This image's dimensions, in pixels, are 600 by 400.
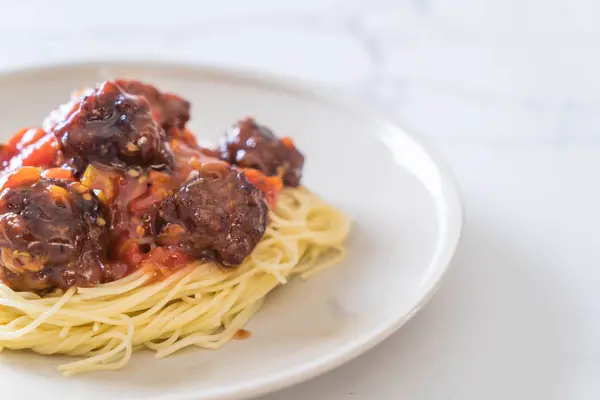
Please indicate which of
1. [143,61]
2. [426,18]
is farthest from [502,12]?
[143,61]

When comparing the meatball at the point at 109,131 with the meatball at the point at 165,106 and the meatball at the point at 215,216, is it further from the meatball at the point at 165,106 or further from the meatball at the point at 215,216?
the meatball at the point at 165,106

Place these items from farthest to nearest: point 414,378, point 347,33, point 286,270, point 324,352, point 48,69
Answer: point 347,33
point 48,69
point 286,270
point 414,378
point 324,352

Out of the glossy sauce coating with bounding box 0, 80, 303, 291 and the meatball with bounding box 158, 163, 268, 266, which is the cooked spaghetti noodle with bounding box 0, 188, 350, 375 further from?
the meatball with bounding box 158, 163, 268, 266

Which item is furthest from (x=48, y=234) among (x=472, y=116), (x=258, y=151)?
(x=472, y=116)

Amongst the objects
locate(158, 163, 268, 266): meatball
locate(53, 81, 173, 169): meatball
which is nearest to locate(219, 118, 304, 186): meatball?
locate(158, 163, 268, 266): meatball

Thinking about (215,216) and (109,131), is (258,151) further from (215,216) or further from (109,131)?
(109,131)

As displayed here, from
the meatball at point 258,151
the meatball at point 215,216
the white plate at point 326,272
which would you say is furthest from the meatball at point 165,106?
the white plate at point 326,272

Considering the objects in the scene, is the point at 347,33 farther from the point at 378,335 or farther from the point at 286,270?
the point at 378,335
